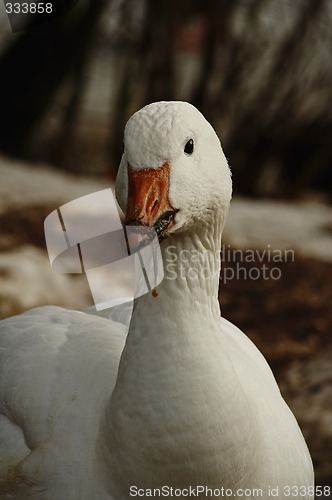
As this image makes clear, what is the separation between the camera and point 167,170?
2.20m

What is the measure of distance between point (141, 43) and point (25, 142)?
1630 millimetres

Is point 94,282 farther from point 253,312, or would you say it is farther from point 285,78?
point 285,78

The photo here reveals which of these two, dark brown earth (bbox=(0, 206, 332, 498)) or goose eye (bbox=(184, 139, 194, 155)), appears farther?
dark brown earth (bbox=(0, 206, 332, 498))

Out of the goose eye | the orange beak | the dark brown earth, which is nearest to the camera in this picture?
the orange beak

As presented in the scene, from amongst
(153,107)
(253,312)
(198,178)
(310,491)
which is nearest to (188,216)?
(198,178)

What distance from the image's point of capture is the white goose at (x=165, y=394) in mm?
2238

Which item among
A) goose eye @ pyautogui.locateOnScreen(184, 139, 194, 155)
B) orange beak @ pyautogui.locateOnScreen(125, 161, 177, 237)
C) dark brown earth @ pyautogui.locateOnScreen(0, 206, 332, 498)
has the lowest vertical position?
dark brown earth @ pyautogui.locateOnScreen(0, 206, 332, 498)

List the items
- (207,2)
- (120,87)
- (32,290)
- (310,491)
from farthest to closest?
(120,87)
(207,2)
(32,290)
(310,491)

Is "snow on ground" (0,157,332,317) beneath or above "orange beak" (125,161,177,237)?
beneath

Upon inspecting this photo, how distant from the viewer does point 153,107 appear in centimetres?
228

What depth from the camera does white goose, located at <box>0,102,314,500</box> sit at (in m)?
2.24

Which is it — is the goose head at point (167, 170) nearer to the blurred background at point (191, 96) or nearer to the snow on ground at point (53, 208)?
the snow on ground at point (53, 208)

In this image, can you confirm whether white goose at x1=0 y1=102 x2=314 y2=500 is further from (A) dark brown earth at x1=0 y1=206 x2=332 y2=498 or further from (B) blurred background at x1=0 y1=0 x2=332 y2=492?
(B) blurred background at x1=0 y1=0 x2=332 y2=492

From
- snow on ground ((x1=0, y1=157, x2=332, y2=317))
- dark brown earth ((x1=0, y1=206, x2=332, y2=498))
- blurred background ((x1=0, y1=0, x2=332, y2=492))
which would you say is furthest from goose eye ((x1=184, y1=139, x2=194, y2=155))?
blurred background ((x1=0, y1=0, x2=332, y2=492))
